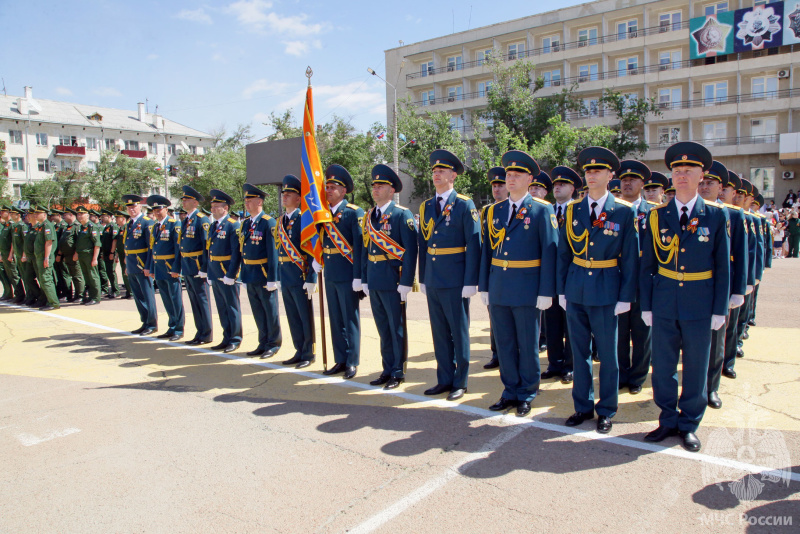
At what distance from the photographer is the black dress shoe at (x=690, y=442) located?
Result: 12.7ft

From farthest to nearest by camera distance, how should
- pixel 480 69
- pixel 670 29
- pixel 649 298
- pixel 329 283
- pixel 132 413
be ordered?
pixel 480 69, pixel 670 29, pixel 329 283, pixel 132 413, pixel 649 298

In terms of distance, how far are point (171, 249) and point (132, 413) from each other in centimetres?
374

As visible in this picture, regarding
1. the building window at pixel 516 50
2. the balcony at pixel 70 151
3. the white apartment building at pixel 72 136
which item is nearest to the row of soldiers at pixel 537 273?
the building window at pixel 516 50

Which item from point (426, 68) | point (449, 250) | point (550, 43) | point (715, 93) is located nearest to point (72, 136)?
point (426, 68)

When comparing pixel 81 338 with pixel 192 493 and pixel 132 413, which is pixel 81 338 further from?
pixel 192 493

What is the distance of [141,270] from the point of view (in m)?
8.83

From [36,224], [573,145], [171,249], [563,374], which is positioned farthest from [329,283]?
[573,145]

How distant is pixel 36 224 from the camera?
39.0 feet

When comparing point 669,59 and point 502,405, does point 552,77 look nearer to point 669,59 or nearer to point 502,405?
point 669,59

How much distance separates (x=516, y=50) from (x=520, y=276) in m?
45.3

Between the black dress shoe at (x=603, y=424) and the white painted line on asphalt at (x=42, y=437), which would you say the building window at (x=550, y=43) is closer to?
the black dress shoe at (x=603, y=424)

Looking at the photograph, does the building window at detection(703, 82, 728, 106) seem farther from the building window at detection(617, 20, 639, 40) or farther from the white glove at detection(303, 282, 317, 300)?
the white glove at detection(303, 282, 317, 300)

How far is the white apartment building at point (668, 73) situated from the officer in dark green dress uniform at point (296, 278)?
1439 inches

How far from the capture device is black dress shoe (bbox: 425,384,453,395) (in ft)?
17.6
